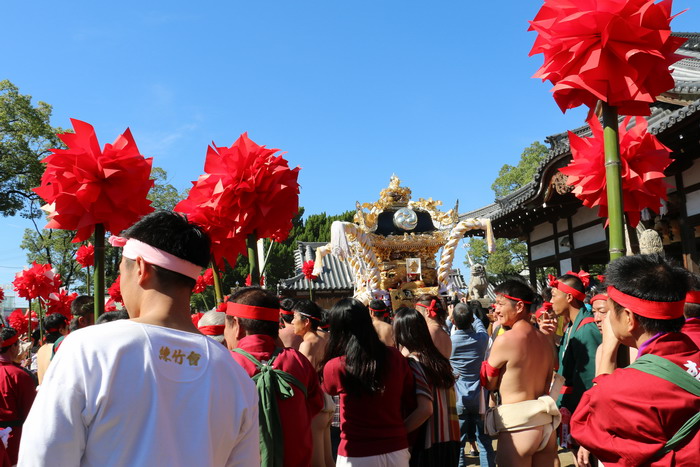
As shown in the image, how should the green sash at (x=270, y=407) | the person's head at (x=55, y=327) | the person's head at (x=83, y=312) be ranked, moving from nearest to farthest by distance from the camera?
the green sash at (x=270, y=407)
the person's head at (x=83, y=312)
the person's head at (x=55, y=327)

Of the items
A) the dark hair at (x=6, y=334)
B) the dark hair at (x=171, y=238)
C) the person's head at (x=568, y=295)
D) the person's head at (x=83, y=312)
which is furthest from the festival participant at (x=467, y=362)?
the dark hair at (x=171, y=238)

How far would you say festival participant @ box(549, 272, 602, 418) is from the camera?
14.3 ft

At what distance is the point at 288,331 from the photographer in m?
4.89

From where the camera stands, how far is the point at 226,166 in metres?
2.95

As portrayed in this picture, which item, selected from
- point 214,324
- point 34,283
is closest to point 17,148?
point 34,283

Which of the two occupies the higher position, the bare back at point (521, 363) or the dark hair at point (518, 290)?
the dark hair at point (518, 290)

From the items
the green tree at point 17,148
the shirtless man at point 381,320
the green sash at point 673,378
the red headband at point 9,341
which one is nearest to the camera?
the green sash at point 673,378

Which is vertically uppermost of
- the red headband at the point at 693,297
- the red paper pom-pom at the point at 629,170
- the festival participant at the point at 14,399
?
the red paper pom-pom at the point at 629,170

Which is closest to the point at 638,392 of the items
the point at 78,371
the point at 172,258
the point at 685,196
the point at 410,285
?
the point at 172,258

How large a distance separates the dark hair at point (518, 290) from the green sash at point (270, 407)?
202 centimetres

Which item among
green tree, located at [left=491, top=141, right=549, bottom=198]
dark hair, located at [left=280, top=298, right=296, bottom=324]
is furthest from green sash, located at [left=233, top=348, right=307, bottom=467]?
green tree, located at [left=491, top=141, right=549, bottom=198]

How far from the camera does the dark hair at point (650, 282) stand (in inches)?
78.2

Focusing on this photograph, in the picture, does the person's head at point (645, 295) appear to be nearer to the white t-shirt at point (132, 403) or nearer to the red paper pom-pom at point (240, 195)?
the white t-shirt at point (132, 403)

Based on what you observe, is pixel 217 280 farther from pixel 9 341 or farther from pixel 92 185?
pixel 9 341
